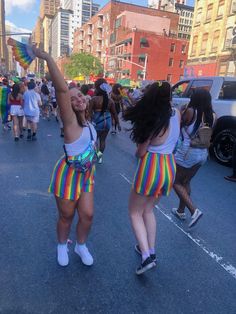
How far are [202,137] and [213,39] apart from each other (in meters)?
33.2

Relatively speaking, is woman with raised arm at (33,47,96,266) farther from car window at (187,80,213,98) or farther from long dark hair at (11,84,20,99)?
long dark hair at (11,84,20,99)

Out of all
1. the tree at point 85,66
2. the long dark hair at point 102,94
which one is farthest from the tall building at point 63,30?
the long dark hair at point 102,94

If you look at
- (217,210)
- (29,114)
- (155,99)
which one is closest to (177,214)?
(217,210)

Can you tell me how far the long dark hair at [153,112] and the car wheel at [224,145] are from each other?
5186mm

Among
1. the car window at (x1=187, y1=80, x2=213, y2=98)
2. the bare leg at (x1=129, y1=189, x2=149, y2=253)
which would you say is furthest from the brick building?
the bare leg at (x1=129, y1=189, x2=149, y2=253)

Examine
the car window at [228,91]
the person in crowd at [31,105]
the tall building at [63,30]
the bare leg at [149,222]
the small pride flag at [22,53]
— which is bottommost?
the bare leg at [149,222]

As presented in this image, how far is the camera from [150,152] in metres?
2.75

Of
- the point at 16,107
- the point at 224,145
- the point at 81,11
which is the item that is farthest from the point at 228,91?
the point at 81,11

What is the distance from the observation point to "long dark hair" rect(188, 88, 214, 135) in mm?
3562

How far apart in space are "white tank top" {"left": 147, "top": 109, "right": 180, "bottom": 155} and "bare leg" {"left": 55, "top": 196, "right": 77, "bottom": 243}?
3.02 feet

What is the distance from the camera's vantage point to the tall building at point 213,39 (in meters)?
29.8

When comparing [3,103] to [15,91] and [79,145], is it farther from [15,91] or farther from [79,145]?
[79,145]

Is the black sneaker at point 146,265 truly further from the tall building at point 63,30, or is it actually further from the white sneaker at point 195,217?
the tall building at point 63,30

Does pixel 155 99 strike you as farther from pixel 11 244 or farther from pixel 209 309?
pixel 11 244
